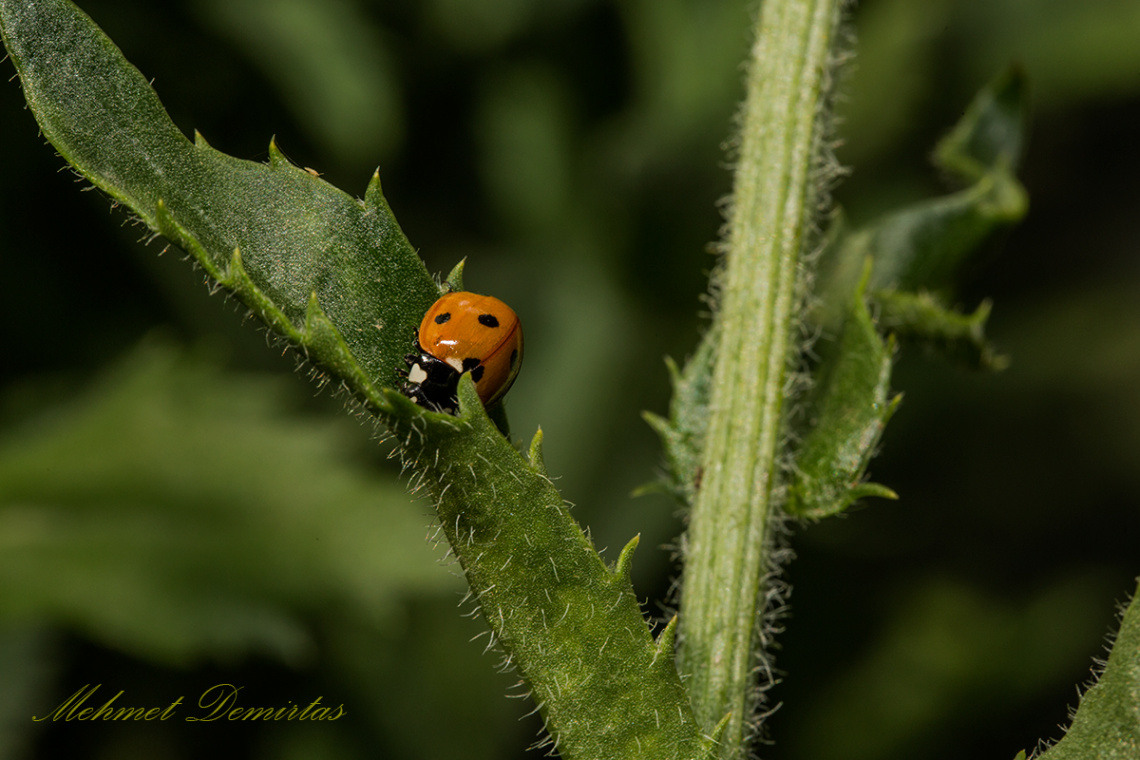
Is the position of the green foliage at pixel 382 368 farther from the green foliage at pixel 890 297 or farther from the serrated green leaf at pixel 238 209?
the green foliage at pixel 890 297

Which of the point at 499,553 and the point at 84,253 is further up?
the point at 499,553

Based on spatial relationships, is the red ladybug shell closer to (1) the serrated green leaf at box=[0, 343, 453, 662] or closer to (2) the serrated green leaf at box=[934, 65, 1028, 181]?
(2) the serrated green leaf at box=[934, 65, 1028, 181]

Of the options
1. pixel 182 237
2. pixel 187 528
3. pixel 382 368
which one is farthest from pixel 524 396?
pixel 182 237

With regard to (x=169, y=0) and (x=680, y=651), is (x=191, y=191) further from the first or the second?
(x=169, y=0)

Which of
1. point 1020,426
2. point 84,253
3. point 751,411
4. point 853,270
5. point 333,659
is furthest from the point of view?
point 1020,426

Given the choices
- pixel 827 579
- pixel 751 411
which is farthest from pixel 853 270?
pixel 827 579

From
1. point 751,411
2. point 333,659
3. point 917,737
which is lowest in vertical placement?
point 333,659

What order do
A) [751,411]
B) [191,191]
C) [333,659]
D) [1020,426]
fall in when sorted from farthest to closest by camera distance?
1. [1020,426]
2. [333,659]
3. [751,411]
4. [191,191]

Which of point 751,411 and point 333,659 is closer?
point 751,411
